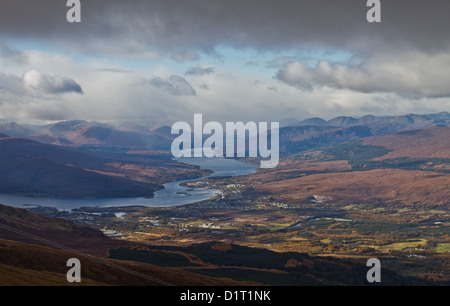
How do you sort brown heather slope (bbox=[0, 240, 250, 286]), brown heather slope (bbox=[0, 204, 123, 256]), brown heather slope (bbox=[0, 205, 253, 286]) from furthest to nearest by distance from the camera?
1. brown heather slope (bbox=[0, 204, 123, 256])
2. brown heather slope (bbox=[0, 240, 250, 286])
3. brown heather slope (bbox=[0, 205, 253, 286])

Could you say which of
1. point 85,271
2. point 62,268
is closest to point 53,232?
point 62,268

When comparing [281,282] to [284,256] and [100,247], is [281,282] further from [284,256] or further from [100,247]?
[100,247]

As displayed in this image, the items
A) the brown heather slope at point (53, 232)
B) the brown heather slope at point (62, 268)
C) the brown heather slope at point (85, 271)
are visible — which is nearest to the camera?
the brown heather slope at point (62, 268)

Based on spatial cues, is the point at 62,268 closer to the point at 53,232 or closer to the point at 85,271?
the point at 85,271

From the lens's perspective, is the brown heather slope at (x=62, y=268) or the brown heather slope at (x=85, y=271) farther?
the brown heather slope at (x=85, y=271)

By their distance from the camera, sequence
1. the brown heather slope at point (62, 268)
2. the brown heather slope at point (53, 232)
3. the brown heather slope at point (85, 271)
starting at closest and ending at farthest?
1. the brown heather slope at point (62, 268)
2. the brown heather slope at point (85, 271)
3. the brown heather slope at point (53, 232)

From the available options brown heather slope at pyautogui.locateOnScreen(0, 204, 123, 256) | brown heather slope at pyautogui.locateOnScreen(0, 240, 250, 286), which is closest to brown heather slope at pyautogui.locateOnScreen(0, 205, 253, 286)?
brown heather slope at pyautogui.locateOnScreen(0, 240, 250, 286)

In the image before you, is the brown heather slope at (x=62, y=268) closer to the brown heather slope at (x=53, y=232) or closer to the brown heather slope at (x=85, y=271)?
the brown heather slope at (x=85, y=271)

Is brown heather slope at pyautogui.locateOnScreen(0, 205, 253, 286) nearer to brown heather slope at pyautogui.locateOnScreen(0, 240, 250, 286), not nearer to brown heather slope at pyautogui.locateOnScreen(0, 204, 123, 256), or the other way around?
brown heather slope at pyautogui.locateOnScreen(0, 240, 250, 286)

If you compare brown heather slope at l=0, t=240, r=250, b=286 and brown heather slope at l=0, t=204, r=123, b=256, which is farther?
brown heather slope at l=0, t=204, r=123, b=256

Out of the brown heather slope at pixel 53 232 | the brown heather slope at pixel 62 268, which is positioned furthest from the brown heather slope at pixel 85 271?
the brown heather slope at pixel 53 232

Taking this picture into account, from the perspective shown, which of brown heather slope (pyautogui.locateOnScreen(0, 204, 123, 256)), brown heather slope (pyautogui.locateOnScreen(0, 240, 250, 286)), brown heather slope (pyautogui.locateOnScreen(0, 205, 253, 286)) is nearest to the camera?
brown heather slope (pyautogui.locateOnScreen(0, 205, 253, 286))
